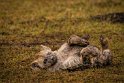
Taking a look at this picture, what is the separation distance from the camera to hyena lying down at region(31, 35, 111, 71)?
11.5 m

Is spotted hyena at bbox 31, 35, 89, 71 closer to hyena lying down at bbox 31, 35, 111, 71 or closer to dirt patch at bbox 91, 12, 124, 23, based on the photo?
hyena lying down at bbox 31, 35, 111, 71

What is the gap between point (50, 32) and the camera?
694 inches

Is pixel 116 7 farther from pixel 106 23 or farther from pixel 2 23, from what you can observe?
pixel 2 23

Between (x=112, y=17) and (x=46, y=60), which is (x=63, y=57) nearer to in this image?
(x=46, y=60)

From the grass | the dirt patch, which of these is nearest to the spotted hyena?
the grass

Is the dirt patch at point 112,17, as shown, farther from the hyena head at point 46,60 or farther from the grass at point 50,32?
the hyena head at point 46,60

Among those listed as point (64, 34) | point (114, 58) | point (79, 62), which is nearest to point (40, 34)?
point (64, 34)

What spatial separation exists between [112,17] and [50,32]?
3.36 metres

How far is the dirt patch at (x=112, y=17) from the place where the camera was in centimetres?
1907

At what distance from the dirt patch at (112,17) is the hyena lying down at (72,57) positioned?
7305 millimetres

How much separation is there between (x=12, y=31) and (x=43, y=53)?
20.8 feet

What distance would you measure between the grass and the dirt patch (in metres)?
0.49

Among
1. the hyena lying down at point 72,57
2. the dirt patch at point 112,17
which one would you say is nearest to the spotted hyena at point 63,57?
the hyena lying down at point 72,57

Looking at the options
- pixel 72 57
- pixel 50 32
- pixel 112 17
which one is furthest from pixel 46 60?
pixel 112 17
